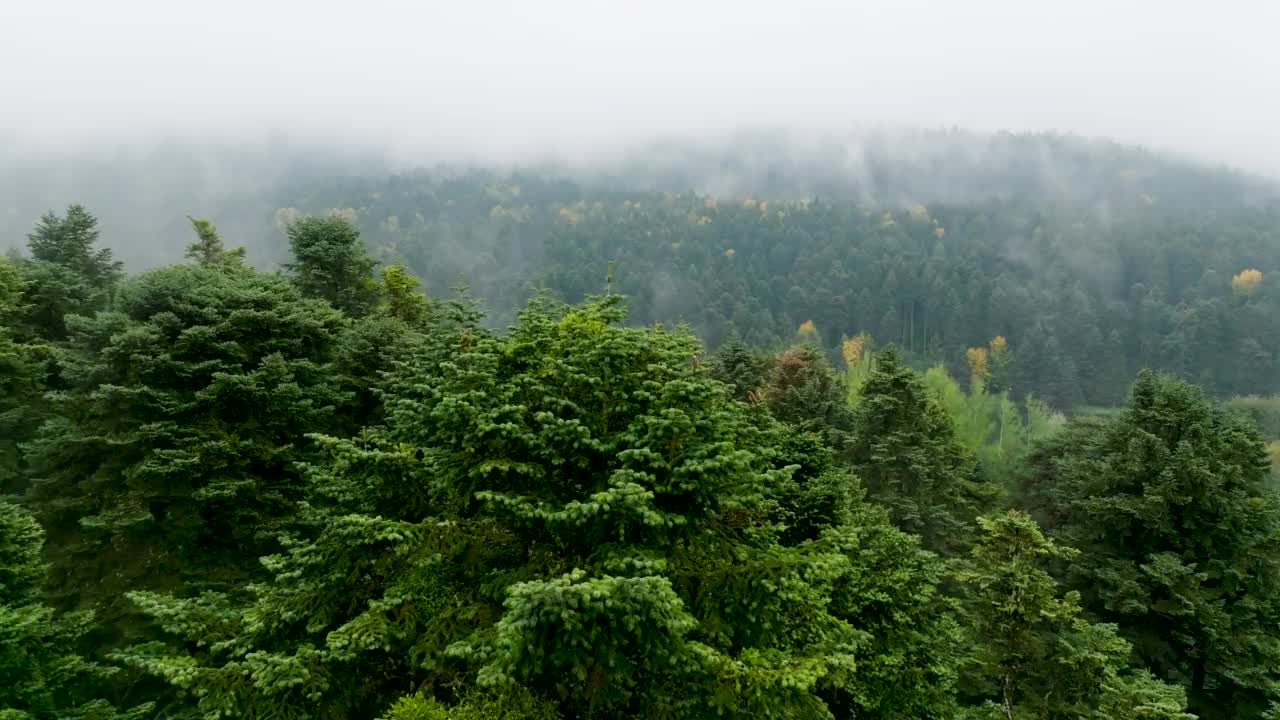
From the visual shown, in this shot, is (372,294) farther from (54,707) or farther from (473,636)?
(473,636)

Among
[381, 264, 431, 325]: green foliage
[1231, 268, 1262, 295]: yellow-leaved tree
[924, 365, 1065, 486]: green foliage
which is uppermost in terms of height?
[381, 264, 431, 325]: green foliage

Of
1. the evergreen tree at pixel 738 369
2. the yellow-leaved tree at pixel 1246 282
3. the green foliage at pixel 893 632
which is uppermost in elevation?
the green foliage at pixel 893 632

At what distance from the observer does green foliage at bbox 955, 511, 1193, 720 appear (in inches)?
481

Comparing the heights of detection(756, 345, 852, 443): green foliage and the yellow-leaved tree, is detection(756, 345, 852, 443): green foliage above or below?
above

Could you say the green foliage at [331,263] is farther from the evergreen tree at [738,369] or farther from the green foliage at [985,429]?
the green foliage at [985,429]

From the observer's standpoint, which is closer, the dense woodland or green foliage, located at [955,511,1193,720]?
the dense woodland

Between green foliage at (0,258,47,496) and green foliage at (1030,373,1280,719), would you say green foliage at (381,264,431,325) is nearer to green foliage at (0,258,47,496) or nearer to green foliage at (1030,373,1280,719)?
green foliage at (0,258,47,496)

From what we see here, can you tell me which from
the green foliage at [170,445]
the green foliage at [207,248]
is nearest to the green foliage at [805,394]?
the green foliage at [170,445]

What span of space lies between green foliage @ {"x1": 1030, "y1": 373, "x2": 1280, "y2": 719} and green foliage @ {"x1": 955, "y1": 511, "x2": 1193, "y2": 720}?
6.35 meters

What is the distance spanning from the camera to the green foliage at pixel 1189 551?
1786 cm

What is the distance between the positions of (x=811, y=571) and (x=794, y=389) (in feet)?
79.9

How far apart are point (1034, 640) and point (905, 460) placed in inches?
539

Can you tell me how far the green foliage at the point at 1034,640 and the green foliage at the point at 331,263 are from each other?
82.8 feet

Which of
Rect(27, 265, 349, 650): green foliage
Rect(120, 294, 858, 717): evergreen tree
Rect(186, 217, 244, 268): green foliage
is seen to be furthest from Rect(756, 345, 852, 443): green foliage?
Rect(186, 217, 244, 268): green foliage
